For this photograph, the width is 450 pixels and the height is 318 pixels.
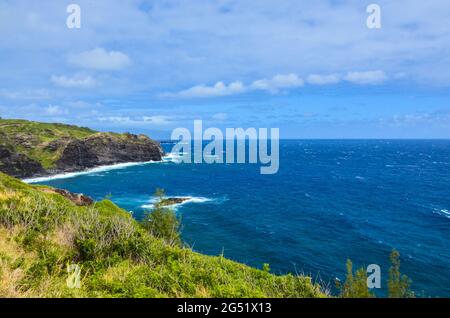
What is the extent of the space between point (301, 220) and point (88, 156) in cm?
11484

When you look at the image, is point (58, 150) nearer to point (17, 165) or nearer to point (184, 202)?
point (17, 165)

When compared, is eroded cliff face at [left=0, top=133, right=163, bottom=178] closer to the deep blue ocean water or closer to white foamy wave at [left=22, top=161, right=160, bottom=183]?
white foamy wave at [left=22, top=161, right=160, bottom=183]

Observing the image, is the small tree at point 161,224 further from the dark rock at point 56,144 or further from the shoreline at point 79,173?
the dark rock at point 56,144

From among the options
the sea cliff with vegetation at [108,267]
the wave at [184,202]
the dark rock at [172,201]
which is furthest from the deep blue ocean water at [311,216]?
the sea cliff with vegetation at [108,267]

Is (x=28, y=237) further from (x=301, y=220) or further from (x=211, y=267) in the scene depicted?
(x=301, y=220)

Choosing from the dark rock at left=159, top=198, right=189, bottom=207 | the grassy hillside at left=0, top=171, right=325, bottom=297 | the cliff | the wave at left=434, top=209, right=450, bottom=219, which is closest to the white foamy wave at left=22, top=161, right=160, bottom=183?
the cliff

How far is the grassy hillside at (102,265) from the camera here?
37.2 feet

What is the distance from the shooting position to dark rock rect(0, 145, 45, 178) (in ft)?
382

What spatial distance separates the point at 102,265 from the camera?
14.3 meters

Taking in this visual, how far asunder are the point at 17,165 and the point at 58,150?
2899 centimetres

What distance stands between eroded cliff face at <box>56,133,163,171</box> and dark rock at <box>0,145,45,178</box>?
40.7 feet

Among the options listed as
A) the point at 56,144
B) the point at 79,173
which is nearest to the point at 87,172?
the point at 79,173

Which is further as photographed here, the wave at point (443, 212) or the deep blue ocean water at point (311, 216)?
the wave at point (443, 212)
